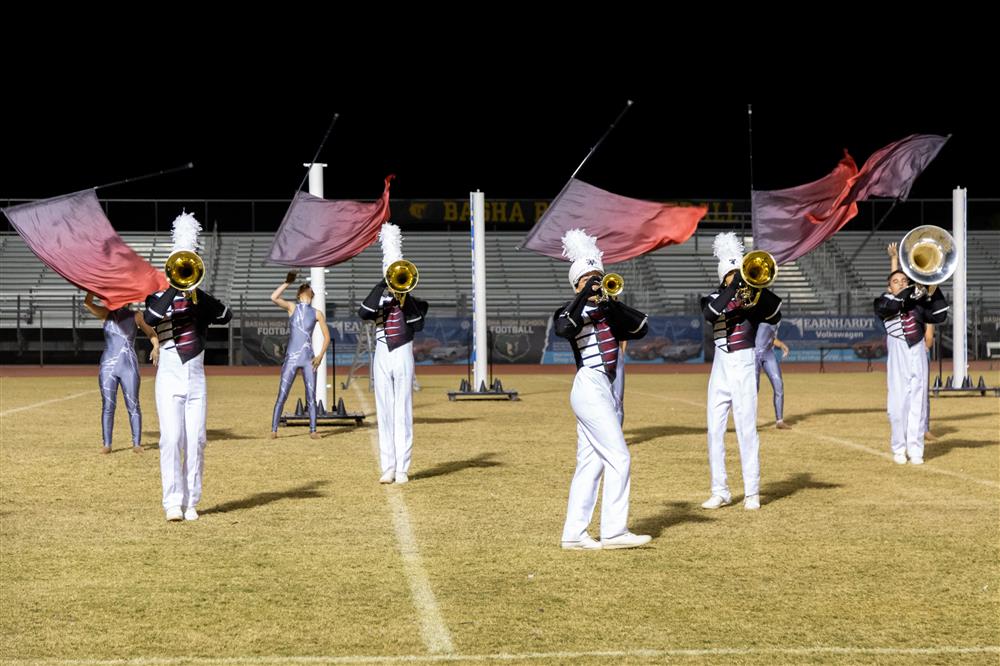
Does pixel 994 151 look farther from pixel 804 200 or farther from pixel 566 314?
pixel 566 314

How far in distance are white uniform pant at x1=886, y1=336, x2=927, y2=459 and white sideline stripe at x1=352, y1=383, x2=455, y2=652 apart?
16.9ft

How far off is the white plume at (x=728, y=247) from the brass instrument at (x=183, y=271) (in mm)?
3968

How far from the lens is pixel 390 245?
1200cm

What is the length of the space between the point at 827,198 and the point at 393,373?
509cm

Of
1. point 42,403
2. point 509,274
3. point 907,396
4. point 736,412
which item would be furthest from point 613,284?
point 509,274

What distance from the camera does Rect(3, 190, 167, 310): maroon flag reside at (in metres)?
10.5

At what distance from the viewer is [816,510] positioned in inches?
365

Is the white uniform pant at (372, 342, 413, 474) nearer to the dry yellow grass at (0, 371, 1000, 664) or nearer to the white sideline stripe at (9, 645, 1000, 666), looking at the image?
the dry yellow grass at (0, 371, 1000, 664)

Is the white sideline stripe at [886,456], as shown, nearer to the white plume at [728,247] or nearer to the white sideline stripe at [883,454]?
the white sideline stripe at [883,454]

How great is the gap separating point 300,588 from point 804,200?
7934mm

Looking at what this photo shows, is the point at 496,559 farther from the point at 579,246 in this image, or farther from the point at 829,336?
the point at 829,336

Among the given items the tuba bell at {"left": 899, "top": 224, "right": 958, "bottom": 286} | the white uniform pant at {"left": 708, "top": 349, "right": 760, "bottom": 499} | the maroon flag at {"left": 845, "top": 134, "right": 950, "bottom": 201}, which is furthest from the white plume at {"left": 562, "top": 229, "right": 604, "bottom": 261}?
the maroon flag at {"left": 845, "top": 134, "right": 950, "bottom": 201}

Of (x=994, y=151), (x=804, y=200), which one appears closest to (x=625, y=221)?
(x=804, y=200)

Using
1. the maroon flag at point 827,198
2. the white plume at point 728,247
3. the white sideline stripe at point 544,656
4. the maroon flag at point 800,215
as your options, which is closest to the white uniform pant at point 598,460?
the white sideline stripe at point 544,656
